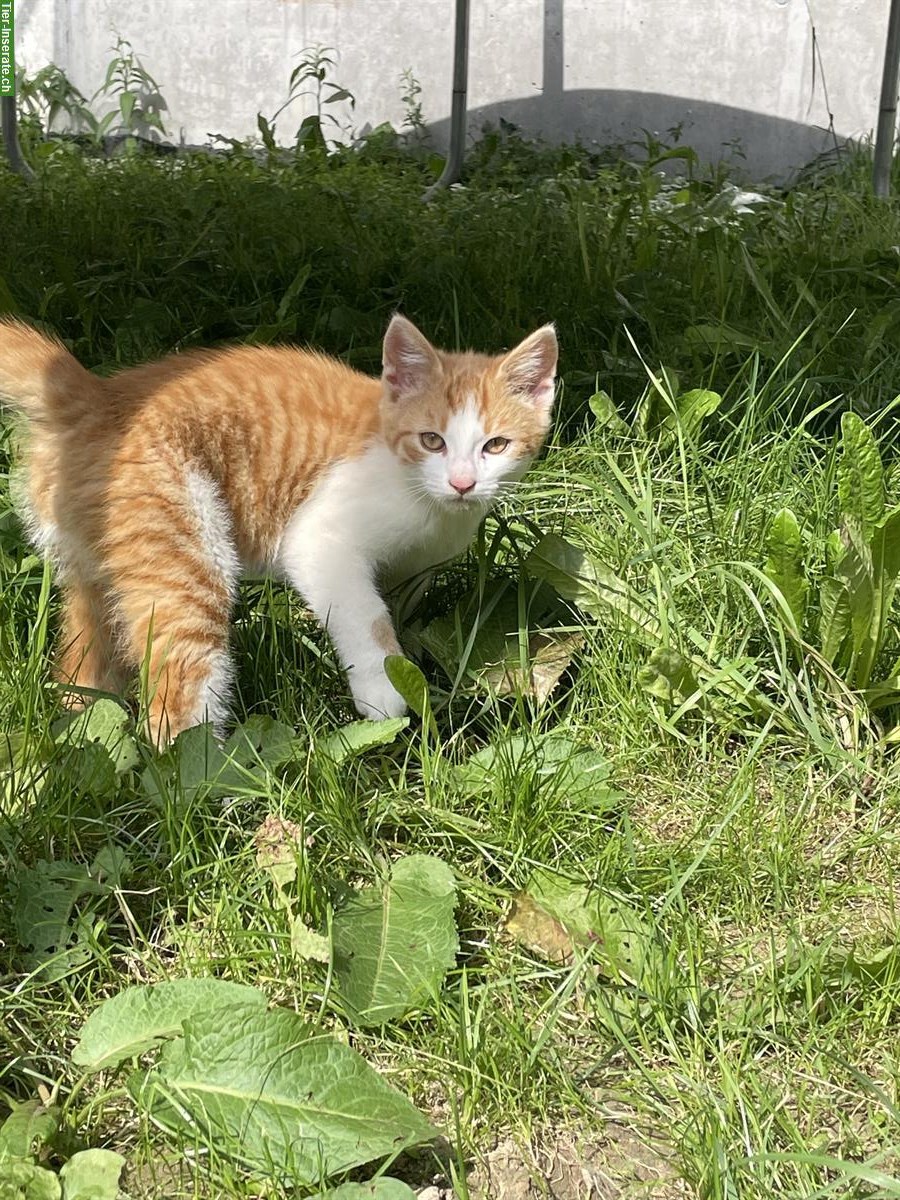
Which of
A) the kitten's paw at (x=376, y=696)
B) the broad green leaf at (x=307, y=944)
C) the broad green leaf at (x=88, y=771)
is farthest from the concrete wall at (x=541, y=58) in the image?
the broad green leaf at (x=307, y=944)

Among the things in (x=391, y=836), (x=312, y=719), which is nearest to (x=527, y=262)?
(x=312, y=719)

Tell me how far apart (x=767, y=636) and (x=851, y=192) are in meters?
3.89

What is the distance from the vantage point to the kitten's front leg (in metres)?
2.35

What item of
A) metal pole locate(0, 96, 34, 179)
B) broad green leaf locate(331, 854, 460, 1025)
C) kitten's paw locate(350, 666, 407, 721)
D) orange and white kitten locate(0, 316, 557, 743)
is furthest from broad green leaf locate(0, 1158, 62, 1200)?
metal pole locate(0, 96, 34, 179)

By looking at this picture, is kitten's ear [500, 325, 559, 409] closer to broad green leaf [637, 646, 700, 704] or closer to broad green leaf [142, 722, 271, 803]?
broad green leaf [637, 646, 700, 704]

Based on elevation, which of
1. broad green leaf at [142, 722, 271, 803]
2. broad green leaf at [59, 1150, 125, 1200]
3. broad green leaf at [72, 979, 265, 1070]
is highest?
broad green leaf at [142, 722, 271, 803]

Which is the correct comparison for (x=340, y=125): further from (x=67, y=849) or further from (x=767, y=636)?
(x=67, y=849)

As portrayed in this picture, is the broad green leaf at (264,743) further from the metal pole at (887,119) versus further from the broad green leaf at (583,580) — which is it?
the metal pole at (887,119)

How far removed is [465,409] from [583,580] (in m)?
0.46

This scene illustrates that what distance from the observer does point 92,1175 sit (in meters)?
1.42

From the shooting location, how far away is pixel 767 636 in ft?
7.88

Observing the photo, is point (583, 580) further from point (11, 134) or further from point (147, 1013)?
point (11, 134)

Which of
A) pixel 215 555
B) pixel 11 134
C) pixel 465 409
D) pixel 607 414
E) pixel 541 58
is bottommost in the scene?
pixel 215 555

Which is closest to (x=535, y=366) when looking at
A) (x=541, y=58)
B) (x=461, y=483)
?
(x=461, y=483)
